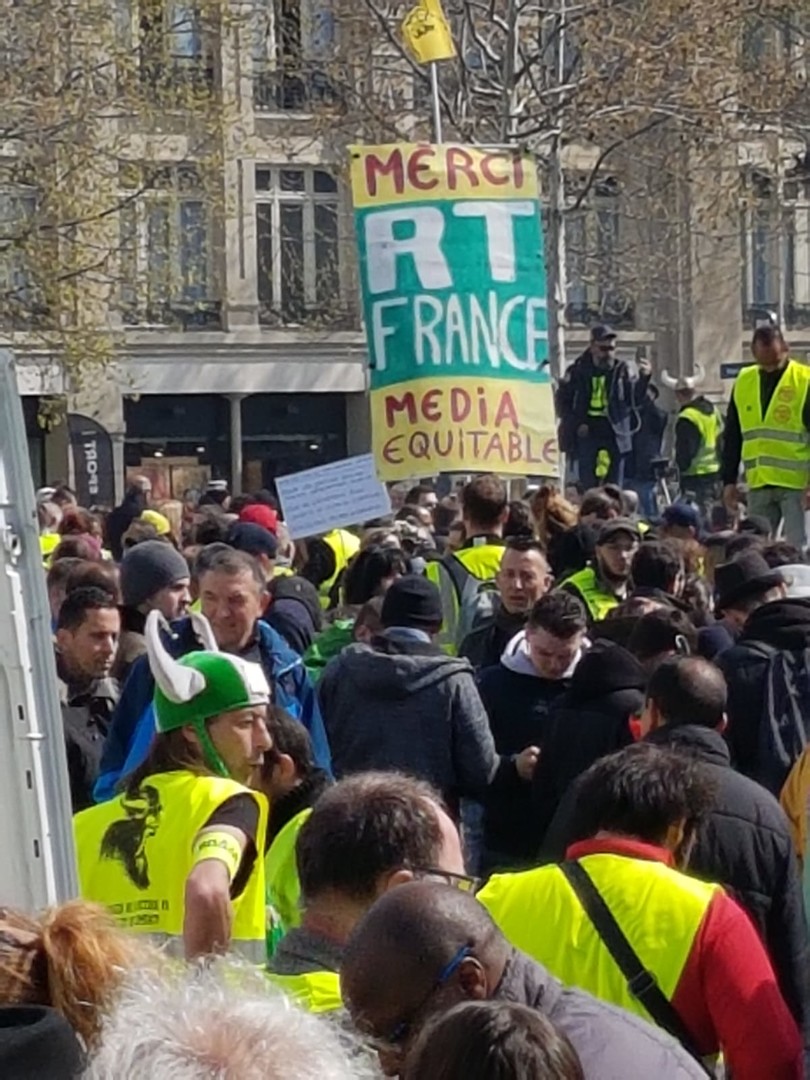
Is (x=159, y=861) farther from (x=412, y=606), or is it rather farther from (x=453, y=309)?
(x=453, y=309)

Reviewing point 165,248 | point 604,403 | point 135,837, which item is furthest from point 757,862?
point 165,248

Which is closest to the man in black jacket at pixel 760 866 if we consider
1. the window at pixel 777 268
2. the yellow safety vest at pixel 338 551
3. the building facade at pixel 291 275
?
the yellow safety vest at pixel 338 551

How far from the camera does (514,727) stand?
7828 mm

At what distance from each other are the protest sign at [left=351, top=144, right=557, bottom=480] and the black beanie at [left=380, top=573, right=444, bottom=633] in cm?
259

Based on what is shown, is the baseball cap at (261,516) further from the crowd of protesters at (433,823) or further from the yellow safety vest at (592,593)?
the yellow safety vest at (592,593)

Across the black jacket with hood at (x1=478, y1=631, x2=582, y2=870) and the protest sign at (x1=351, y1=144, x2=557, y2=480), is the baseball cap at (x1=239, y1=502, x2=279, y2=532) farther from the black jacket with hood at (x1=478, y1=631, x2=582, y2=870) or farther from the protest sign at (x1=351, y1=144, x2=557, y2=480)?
the black jacket with hood at (x1=478, y1=631, x2=582, y2=870)

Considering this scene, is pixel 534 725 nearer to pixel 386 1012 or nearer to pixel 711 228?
pixel 386 1012

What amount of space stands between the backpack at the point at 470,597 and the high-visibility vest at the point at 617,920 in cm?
508

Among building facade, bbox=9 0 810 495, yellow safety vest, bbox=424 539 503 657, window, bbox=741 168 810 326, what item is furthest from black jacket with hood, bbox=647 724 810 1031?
window, bbox=741 168 810 326

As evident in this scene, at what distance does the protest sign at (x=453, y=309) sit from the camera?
1052cm

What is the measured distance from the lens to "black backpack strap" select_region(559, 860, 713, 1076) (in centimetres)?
450

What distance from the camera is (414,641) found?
7.43 meters

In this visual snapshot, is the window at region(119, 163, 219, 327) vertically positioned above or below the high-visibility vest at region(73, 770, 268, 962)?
above

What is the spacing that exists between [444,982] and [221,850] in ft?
4.37
